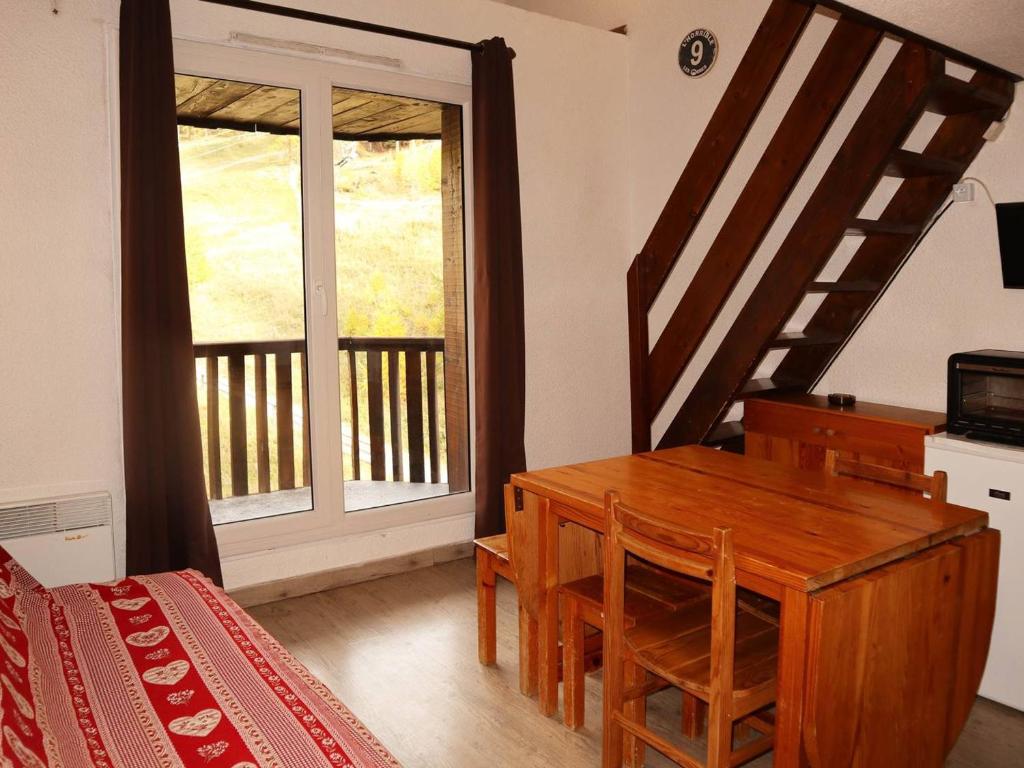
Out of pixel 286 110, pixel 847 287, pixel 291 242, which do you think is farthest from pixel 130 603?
pixel 847 287

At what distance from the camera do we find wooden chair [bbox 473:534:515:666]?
2.81 meters

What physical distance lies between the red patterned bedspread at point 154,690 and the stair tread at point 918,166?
2.61 meters

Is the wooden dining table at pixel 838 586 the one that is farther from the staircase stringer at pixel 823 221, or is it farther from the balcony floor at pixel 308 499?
the balcony floor at pixel 308 499

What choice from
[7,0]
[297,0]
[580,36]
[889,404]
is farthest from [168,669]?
[580,36]

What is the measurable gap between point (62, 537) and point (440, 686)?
147 centimetres

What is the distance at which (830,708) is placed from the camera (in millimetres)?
1764

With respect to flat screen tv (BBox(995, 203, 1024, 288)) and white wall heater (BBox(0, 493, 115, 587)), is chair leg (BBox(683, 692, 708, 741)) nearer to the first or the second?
flat screen tv (BBox(995, 203, 1024, 288))

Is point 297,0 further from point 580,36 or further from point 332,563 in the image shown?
point 332,563

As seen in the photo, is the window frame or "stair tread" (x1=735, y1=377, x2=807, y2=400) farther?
"stair tread" (x1=735, y1=377, x2=807, y2=400)

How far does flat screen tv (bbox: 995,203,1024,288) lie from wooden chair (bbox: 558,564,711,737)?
1.78m

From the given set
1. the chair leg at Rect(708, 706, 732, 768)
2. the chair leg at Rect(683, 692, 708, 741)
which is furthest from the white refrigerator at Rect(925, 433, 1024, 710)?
the chair leg at Rect(708, 706, 732, 768)

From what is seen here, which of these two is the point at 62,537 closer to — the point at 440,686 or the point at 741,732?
the point at 440,686

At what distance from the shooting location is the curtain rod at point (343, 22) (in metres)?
3.20

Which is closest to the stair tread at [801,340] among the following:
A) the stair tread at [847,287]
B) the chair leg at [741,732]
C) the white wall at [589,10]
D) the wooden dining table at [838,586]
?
the stair tread at [847,287]
